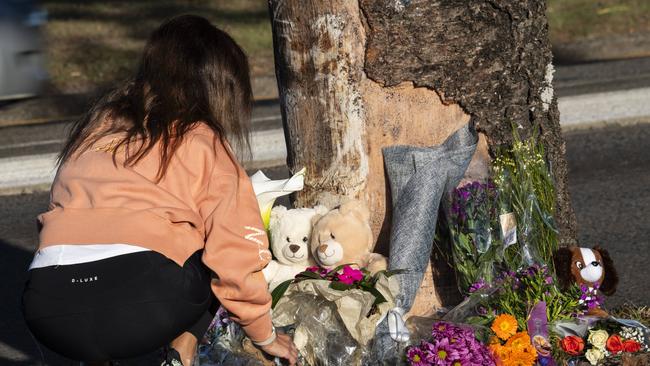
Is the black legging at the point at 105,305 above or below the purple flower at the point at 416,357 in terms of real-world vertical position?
above

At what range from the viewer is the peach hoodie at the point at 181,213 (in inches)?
113

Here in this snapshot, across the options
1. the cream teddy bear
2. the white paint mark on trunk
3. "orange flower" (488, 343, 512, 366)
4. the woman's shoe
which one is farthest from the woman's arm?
the white paint mark on trunk

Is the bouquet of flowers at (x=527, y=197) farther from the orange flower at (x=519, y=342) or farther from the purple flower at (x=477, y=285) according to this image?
the orange flower at (x=519, y=342)

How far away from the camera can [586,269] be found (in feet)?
12.0

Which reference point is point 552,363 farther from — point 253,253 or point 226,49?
point 226,49

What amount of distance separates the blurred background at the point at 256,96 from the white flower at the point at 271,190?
1020mm

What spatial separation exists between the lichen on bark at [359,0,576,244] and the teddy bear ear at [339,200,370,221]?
0.46 m

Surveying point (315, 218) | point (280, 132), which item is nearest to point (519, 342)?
point (315, 218)

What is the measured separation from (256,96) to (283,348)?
326 inches

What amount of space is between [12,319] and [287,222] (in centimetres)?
179

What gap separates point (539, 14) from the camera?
3789 mm

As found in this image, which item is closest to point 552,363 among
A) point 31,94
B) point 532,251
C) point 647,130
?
point 532,251

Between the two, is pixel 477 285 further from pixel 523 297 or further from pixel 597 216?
pixel 597 216

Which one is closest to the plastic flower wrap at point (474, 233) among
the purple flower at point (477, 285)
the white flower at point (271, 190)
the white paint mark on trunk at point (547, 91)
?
the purple flower at point (477, 285)
